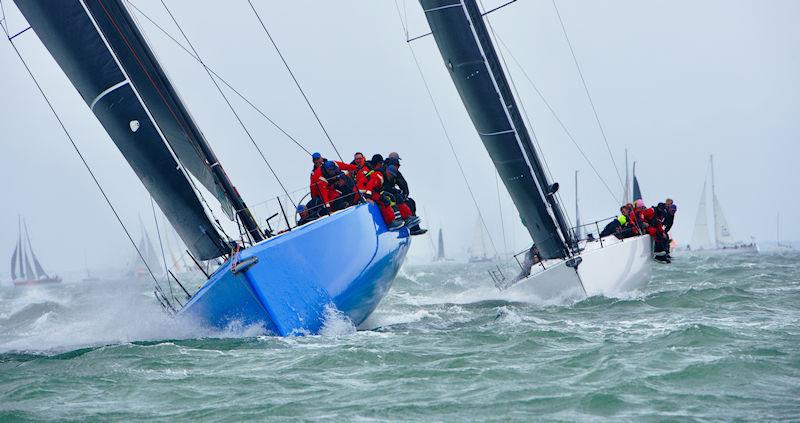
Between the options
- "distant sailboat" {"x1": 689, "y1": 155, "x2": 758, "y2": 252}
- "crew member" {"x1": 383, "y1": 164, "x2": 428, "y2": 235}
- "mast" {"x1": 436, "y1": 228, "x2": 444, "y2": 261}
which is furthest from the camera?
"mast" {"x1": 436, "y1": 228, "x2": 444, "y2": 261}

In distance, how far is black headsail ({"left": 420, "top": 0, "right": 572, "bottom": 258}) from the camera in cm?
1354

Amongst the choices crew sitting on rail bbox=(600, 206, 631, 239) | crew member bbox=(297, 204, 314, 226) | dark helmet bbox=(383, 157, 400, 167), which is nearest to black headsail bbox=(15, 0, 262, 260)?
crew member bbox=(297, 204, 314, 226)

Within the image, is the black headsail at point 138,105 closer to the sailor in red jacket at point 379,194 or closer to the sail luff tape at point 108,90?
the sail luff tape at point 108,90

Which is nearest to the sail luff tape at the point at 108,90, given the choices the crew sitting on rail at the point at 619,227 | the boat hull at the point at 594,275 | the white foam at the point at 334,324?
the white foam at the point at 334,324

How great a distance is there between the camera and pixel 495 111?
1358cm

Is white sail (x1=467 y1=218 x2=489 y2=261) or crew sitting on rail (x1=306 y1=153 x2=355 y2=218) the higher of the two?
crew sitting on rail (x1=306 y1=153 x2=355 y2=218)

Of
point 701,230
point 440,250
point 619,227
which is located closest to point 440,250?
point 440,250

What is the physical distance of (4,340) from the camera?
14703 mm

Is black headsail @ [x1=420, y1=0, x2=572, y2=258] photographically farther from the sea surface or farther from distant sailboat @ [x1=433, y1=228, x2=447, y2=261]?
distant sailboat @ [x1=433, y1=228, x2=447, y2=261]

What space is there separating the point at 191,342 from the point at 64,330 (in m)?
6.35

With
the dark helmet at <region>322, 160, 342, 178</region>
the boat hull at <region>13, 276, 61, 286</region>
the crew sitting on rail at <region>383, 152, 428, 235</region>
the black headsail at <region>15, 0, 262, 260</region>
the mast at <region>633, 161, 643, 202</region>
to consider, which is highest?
the black headsail at <region>15, 0, 262, 260</region>

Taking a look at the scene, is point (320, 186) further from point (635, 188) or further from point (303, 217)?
point (635, 188)

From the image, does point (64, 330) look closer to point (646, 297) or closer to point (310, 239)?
point (310, 239)

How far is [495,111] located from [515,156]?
667 mm
